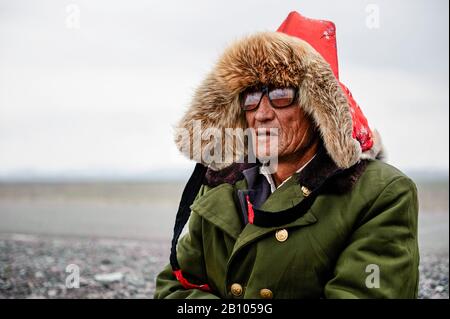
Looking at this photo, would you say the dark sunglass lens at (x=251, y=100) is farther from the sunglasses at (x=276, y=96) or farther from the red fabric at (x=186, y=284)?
the red fabric at (x=186, y=284)

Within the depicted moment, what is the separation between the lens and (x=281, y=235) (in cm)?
253

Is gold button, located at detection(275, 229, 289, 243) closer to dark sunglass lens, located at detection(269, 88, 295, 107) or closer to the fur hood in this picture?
the fur hood

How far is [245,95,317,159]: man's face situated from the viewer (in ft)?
8.61

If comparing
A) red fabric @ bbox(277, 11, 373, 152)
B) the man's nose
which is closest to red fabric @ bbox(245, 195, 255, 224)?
the man's nose

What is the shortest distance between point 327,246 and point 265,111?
687 mm

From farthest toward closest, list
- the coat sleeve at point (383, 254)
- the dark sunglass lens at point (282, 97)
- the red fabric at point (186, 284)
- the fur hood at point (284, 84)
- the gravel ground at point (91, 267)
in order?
1. the gravel ground at point (91, 267)
2. the red fabric at point (186, 284)
3. the dark sunglass lens at point (282, 97)
4. the fur hood at point (284, 84)
5. the coat sleeve at point (383, 254)

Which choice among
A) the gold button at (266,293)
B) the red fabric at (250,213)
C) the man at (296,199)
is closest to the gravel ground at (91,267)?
the man at (296,199)

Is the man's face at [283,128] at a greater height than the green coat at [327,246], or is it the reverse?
the man's face at [283,128]

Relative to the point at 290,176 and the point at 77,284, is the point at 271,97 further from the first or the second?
the point at 77,284

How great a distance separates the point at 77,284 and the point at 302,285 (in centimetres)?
378

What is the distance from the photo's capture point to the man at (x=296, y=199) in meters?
2.38

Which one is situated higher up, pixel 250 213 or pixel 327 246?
pixel 250 213

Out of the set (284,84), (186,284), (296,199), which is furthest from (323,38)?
(186,284)

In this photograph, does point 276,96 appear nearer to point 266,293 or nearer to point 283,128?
point 283,128
